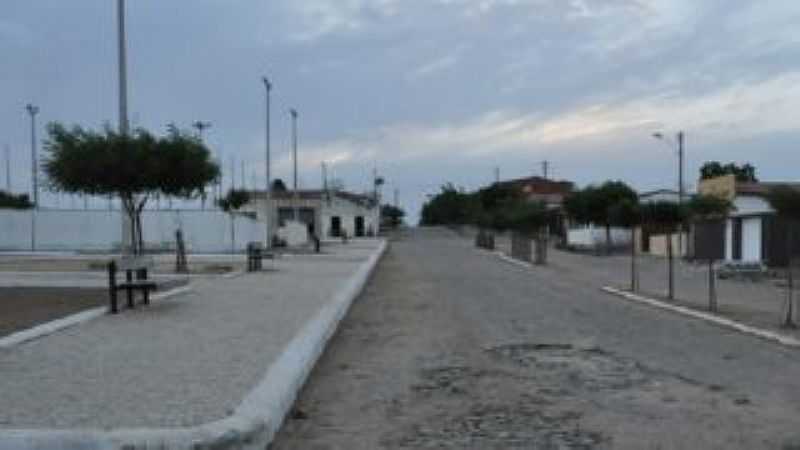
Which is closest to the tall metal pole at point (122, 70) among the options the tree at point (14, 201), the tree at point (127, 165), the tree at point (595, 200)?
the tree at point (127, 165)

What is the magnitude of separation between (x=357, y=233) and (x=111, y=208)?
259ft

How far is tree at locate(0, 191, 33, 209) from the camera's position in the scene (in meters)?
117

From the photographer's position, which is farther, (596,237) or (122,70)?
(596,237)

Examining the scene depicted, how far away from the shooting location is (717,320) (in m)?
21.6

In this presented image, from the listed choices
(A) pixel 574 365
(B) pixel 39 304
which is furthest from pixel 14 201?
(A) pixel 574 365

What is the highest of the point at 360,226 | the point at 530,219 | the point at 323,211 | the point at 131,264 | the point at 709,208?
the point at 323,211

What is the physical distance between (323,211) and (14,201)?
3113cm

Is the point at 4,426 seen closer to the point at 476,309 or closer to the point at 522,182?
the point at 476,309

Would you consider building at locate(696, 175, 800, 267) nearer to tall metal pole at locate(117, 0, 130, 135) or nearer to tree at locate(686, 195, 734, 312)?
tree at locate(686, 195, 734, 312)

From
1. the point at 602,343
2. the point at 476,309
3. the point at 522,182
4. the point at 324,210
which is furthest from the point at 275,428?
the point at 522,182

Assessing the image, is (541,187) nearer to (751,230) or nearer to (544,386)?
(751,230)

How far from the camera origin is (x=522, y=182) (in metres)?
184

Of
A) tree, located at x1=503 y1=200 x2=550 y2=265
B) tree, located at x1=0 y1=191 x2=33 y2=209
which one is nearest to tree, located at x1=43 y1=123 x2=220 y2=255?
tree, located at x1=503 y1=200 x2=550 y2=265

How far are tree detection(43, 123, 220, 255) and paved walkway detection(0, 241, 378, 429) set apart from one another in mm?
8343
